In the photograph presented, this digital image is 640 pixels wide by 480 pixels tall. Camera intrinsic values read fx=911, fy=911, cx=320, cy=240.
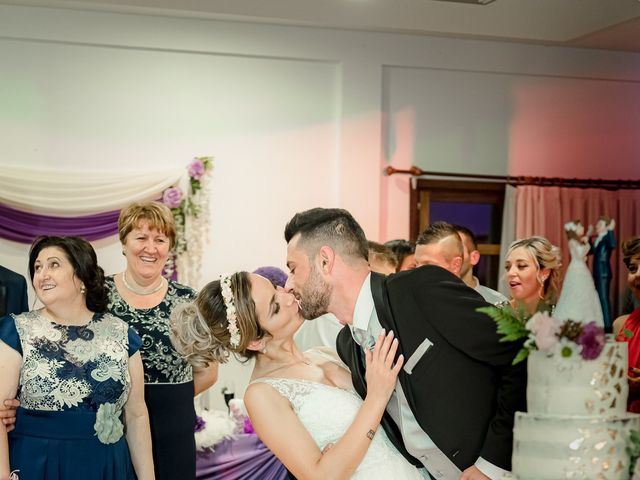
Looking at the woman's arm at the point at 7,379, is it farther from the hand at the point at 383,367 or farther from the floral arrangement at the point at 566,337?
the floral arrangement at the point at 566,337

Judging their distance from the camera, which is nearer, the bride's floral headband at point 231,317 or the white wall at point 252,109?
the bride's floral headband at point 231,317

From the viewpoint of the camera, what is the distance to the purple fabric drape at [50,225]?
19.5 feet

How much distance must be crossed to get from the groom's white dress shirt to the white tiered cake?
627 millimetres

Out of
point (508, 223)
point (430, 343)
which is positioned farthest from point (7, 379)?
point (508, 223)

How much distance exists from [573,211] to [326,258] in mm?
4839

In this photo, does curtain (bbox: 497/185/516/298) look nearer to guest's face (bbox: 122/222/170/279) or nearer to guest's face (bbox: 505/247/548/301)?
guest's face (bbox: 505/247/548/301)

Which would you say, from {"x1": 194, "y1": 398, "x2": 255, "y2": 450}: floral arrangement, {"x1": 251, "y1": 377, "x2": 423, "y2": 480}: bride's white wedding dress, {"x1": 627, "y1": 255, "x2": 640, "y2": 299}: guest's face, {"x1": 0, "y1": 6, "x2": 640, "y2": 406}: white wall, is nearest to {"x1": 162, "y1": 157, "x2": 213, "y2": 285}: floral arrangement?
{"x1": 0, "y1": 6, "x2": 640, "y2": 406}: white wall

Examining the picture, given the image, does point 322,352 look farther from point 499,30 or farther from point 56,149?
point 499,30

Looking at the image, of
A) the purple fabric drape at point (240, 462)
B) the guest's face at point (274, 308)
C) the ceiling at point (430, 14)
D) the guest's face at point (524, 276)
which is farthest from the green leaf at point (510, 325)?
the ceiling at point (430, 14)

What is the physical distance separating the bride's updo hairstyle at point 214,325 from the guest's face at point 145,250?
1.09 metres

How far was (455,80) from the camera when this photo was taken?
6.83 m

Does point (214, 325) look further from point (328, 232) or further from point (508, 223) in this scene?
point (508, 223)

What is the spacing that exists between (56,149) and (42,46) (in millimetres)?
685

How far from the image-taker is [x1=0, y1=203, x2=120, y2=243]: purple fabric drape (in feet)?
19.5
